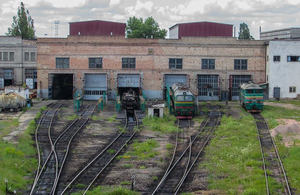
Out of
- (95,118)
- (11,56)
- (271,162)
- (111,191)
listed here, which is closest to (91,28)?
(11,56)

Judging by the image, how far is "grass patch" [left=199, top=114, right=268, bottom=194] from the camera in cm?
1509

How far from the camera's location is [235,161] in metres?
18.4

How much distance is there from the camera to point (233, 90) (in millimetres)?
42844

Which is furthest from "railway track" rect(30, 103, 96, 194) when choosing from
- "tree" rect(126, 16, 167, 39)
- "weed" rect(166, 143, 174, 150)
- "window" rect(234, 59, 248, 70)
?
A: "tree" rect(126, 16, 167, 39)

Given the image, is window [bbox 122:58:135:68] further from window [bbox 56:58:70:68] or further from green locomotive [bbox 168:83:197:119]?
green locomotive [bbox 168:83:197:119]

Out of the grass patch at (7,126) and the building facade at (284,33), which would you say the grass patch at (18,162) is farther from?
the building facade at (284,33)

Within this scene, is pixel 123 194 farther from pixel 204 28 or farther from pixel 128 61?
pixel 204 28

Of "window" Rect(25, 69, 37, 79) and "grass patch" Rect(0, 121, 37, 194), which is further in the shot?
"window" Rect(25, 69, 37, 79)

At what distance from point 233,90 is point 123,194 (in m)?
30.8

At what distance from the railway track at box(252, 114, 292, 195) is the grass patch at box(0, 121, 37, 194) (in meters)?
9.17

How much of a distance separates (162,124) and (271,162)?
11138 millimetres

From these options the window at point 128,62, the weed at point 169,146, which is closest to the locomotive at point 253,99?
Result: the weed at point 169,146

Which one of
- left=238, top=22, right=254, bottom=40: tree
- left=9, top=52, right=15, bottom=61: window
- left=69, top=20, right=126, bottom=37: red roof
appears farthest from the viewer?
left=238, top=22, right=254, bottom=40: tree

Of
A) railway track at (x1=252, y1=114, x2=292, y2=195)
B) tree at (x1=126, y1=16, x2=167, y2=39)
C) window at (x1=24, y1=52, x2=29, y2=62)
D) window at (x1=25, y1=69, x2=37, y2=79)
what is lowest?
railway track at (x1=252, y1=114, x2=292, y2=195)
